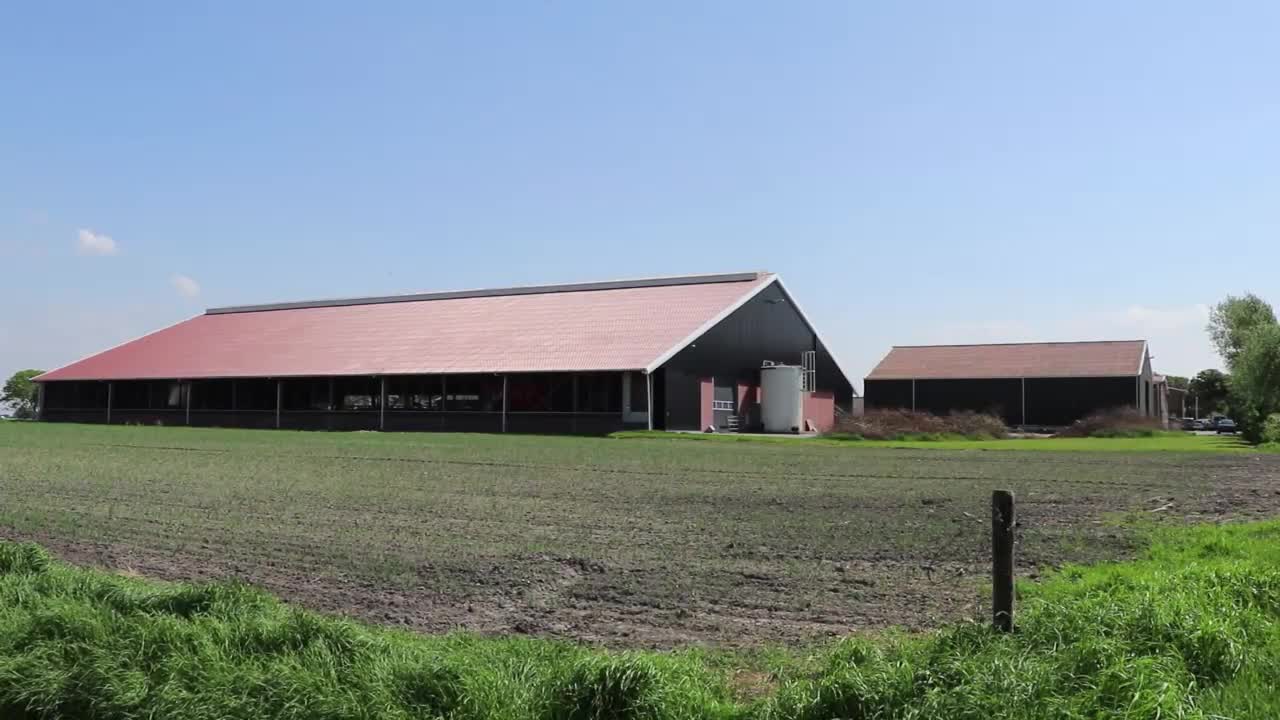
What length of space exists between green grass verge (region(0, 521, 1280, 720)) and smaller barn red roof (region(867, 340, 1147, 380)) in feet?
170

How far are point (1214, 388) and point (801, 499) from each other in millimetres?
82989

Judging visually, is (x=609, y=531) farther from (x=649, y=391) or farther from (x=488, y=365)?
(x=488, y=365)

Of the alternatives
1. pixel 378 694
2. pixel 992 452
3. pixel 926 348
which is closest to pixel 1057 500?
pixel 378 694

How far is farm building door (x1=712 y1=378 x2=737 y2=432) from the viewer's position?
4569 cm

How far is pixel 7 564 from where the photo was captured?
7984mm

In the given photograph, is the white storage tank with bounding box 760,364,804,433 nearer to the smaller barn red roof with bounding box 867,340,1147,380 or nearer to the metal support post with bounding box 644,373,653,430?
the metal support post with bounding box 644,373,653,430

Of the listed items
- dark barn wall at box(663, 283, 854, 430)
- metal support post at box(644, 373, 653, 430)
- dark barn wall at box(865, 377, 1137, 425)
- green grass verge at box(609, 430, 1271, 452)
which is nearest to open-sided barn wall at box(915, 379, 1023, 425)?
dark barn wall at box(865, 377, 1137, 425)

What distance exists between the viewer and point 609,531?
11.2 meters

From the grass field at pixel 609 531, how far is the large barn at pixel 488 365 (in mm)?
21190

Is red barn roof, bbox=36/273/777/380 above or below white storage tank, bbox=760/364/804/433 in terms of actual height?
above

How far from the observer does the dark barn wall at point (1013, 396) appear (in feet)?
178

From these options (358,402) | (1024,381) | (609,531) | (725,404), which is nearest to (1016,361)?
(1024,381)

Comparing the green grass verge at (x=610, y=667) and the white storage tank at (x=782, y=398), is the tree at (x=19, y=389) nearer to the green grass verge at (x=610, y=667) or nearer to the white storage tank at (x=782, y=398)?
the white storage tank at (x=782, y=398)

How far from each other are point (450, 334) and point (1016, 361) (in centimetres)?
2985
